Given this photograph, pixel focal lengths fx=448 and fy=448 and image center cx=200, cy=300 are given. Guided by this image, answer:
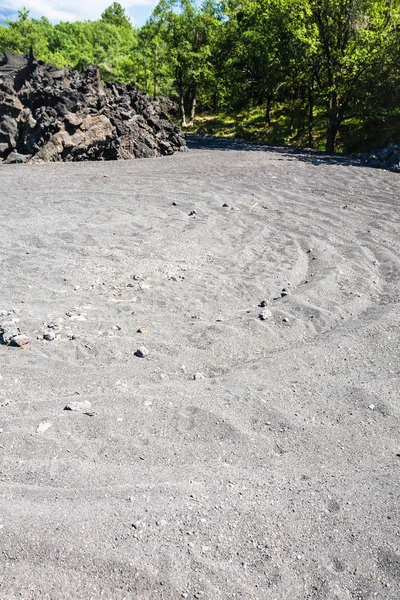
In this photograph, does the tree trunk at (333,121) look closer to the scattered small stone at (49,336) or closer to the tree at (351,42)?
the tree at (351,42)

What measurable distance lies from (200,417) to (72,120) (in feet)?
52.6

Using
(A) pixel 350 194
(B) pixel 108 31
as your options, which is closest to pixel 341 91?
(A) pixel 350 194

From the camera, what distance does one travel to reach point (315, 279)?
21.5 ft

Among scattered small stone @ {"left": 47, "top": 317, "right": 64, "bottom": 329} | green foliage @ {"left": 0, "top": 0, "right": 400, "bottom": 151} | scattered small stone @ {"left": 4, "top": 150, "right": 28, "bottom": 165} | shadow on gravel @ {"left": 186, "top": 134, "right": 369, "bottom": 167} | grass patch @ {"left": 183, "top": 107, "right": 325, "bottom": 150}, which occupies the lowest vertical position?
scattered small stone @ {"left": 47, "top": 317, "right": 64, "bottom": 329}

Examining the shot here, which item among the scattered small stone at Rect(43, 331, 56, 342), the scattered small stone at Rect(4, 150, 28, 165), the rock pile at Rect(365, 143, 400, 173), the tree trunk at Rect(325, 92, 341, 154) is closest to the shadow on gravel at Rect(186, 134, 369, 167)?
the rock pile at Rect(365, 143, 400, 173)

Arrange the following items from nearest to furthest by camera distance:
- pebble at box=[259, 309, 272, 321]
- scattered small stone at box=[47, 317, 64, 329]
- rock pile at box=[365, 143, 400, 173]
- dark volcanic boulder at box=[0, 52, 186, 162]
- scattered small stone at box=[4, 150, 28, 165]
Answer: scattered small stone at box=[47, 317, 64, 329]
pebble at box=[259, 309, 272, 321]
rock pile at box=[365, 143, 400, 173]
scattered small stone at box=[4, 150, 28, 165]
dark volcanic boulder at box=[0, 52, 186, 162]

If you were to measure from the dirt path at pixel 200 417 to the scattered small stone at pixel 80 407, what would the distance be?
0.07m

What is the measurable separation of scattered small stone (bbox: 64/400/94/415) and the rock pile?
48.4 ft

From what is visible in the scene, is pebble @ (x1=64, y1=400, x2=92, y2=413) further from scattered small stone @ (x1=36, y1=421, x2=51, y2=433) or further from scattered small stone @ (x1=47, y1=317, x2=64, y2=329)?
scattered small stone @ (x1=47, y1=317, x2=64, y2=329)

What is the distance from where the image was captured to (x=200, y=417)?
12.4 feet

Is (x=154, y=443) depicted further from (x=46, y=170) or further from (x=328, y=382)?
(x=46, y=170)

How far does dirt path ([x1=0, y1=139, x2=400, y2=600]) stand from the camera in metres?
2.60

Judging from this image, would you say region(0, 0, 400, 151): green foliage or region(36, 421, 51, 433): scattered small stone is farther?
region(0, 0, 400, 151): green foliage

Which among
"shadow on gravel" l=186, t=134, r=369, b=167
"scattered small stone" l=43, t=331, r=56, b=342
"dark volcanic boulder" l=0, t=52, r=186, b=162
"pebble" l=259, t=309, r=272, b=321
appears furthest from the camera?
"shadow on gravel" l=186, t=134, r=369, b=167
